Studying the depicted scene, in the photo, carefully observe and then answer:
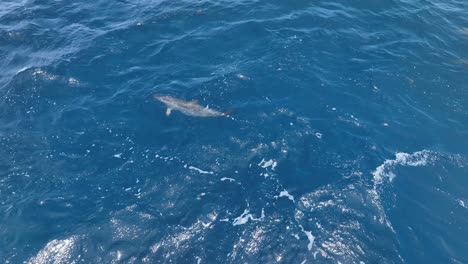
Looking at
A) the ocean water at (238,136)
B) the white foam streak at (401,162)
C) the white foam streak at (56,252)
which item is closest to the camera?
the white foam streak at (56,252)

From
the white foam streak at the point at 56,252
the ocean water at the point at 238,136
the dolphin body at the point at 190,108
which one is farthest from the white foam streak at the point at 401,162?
the white foam streak at the point at 56,252

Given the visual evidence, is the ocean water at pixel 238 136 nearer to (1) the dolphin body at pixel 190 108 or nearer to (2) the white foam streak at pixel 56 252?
(2) the white foam streak at pixel 56 252

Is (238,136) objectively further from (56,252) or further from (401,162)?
(56,252)

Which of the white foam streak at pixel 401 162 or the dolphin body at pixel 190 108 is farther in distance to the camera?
the dolphin body at pixel 190 108

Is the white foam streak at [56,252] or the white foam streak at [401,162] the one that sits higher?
the white foam streak at [56,252]

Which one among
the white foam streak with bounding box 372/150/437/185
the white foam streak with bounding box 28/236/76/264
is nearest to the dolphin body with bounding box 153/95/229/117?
the white foam streak with bounding box 28/236/76/264

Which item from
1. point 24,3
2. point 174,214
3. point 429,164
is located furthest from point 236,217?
point 24,3

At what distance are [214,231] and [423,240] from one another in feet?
39.6

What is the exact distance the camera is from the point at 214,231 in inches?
796

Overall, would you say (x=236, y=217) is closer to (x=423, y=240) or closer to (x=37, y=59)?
(x=423, y=240)

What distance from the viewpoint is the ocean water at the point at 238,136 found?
20.0 metres

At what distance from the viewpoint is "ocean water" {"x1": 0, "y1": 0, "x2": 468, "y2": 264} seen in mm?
20047

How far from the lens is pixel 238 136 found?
25.3 m

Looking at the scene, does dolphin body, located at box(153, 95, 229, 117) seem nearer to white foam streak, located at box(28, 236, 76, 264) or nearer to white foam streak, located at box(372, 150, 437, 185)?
white foam streak, located at box(28, 236, 76, 264)
